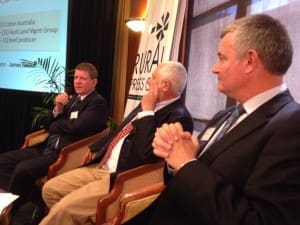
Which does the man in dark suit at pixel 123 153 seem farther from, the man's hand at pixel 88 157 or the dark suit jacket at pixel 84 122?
the dark suit jacket at pixel 84 122

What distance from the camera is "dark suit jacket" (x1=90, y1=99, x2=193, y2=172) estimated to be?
2211 mm

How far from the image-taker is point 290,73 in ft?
6.95

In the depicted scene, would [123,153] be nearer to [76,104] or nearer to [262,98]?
[76,104]

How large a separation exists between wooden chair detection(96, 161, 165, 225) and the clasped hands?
641 millimetres

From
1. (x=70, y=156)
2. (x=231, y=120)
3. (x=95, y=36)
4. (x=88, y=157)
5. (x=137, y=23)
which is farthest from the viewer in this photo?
(x=95, y=36)

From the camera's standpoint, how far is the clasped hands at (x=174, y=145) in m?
1.34

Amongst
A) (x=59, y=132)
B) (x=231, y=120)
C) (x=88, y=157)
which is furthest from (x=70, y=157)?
(x=231, y=120)

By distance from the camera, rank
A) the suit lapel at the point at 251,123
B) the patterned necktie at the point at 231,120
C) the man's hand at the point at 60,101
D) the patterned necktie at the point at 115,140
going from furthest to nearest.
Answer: the man's hand at the point at 60,101 < the patterned necktie at the point at 115,140 < the patterned necktie at the point at 231,120 < the suit lapel at the point at 251,123

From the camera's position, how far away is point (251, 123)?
1308mm

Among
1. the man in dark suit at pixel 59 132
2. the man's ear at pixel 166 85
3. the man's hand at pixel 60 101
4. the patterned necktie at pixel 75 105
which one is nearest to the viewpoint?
the man's ear at pixel 166 85

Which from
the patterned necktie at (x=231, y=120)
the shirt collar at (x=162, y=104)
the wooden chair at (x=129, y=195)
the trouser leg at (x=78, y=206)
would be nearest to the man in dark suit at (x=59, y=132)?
the trouser leg at (x=78, y=206)

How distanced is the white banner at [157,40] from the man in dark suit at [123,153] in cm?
47

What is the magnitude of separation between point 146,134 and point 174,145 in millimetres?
850

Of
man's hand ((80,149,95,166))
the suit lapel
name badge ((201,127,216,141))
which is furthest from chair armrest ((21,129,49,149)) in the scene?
the suit lapel
